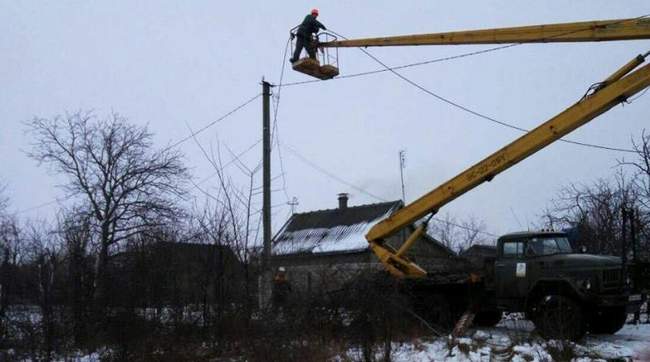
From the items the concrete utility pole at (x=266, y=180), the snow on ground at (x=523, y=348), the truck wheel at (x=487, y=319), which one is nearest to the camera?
the snow on ground at (x=523, y=348)

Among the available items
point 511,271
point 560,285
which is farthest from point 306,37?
point 560,285

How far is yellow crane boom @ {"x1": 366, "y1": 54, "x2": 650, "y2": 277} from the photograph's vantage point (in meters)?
12.1

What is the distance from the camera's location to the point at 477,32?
13.9 metres

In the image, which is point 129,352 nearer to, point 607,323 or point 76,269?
point 76,269

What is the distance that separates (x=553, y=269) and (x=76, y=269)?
9872 millimetres

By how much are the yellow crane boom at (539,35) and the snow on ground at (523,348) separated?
6052 mm

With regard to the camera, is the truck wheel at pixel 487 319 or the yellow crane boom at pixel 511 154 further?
the truck wheel at pixel 487 319

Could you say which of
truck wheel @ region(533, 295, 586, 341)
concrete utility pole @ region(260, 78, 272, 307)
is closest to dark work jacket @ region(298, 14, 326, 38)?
concrete utility pole @ region(260, 78, 272, 307)

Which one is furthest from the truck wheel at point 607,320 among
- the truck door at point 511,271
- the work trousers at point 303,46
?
the work trousers at point 303,46

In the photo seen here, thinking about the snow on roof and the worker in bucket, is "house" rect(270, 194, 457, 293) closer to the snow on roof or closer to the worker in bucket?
the snow on roof

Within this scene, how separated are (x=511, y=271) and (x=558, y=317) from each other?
269cm

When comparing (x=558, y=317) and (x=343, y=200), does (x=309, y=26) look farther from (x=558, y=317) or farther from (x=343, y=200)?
(x=343, y=200)

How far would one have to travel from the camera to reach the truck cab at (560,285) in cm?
1230

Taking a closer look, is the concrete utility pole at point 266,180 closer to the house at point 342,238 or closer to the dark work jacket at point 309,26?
the dark work jacket at point 309,26
